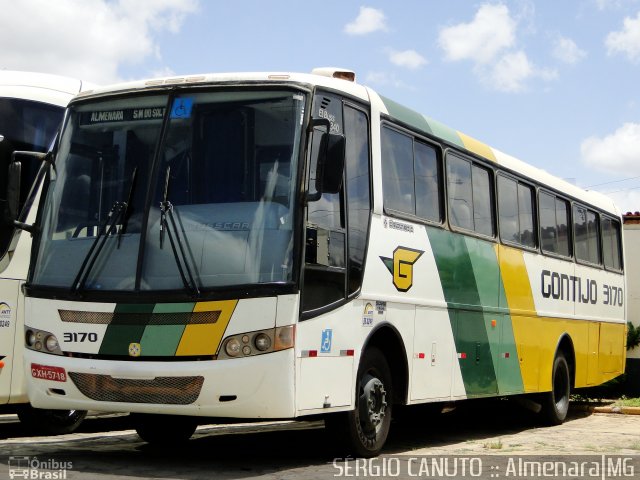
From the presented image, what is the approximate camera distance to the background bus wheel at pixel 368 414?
9.28 m

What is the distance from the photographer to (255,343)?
8195mm

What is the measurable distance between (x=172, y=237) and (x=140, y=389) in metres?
1.24

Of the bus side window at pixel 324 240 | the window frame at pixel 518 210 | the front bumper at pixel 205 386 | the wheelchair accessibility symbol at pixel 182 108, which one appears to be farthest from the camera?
the window frame at pixel 518 210

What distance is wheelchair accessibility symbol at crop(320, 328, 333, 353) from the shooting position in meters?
8.71

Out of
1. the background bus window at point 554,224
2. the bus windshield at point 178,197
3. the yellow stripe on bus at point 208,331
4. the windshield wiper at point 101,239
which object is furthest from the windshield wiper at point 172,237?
the background bus window at point 554,224

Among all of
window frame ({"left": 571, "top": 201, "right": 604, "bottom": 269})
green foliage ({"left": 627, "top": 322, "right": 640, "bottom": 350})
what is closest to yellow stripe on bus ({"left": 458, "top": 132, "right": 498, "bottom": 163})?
window frame ({"left": 571, "top": 201, "right": 604, "bottom": 269})

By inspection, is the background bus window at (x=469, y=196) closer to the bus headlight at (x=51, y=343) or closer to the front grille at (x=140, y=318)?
the front grille at (x=140, y=318)

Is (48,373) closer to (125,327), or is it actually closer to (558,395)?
→ (125,327)

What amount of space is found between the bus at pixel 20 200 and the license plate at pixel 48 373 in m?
2.06

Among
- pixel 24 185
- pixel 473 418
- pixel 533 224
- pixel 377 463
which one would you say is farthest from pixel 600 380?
pixel 24 185

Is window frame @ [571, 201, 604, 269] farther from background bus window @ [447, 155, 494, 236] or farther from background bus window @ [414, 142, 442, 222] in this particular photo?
background bus window @ [414, 142, 442, 222]

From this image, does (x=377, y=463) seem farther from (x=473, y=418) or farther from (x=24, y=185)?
(x=473, y=418)

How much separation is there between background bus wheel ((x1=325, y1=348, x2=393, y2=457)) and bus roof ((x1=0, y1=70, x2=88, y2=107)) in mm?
4721

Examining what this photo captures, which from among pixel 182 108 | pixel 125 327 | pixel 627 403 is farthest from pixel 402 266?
pixel 627 403
